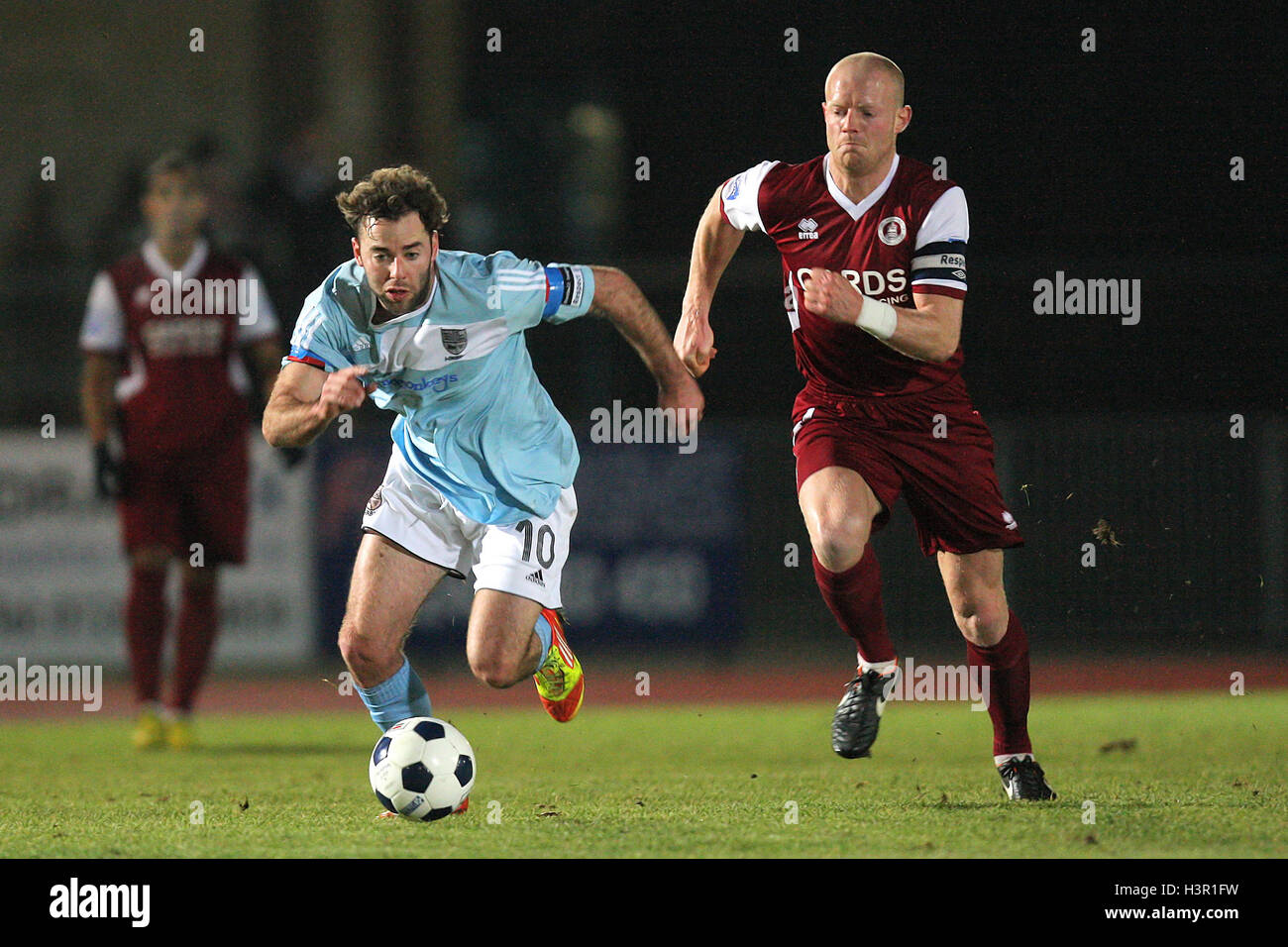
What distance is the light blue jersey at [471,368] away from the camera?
5668 mm

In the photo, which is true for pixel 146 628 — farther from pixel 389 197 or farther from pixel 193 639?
pixel 389 197

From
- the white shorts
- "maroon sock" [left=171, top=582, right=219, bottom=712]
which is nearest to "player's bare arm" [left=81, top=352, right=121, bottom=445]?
"maroon sock" [left=171, top=582, right=219, bottom=712]

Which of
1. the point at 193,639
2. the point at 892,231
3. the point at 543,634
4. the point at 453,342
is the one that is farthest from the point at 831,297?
the point at 193,639

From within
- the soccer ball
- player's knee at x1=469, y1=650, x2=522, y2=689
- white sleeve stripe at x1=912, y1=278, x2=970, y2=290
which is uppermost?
white sleeve stripe at x1=912, y1=278, x2=970, y2=290

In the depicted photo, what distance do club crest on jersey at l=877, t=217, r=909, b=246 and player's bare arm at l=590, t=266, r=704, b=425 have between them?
0.80 meters

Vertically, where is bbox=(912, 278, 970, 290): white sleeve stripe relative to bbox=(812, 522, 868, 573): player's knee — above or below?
above

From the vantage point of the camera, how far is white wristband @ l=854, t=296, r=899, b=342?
5254 millimetres

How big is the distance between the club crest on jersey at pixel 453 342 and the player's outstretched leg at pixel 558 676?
1013mm

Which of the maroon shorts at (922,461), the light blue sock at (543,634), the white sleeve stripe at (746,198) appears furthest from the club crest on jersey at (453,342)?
the maroon shorts at (922,461)

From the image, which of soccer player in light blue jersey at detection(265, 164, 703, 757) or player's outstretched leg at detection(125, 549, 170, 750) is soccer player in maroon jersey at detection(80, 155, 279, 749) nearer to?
player's outstretched leg at detection(125, 549, 170, 750)

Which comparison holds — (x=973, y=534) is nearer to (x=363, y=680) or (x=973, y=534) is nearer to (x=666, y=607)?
(x=363, y=680)

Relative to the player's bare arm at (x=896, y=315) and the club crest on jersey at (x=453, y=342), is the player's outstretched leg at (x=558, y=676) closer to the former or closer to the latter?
the club crest on jersey at (x=453, y=342)

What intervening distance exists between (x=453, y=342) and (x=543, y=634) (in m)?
1.13
